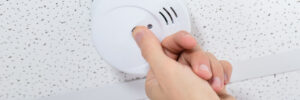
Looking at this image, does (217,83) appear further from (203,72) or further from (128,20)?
(128,20)

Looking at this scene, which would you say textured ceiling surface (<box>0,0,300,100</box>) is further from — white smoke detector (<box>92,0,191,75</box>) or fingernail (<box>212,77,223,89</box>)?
fingernail (<box>212,77,223,89</box>)

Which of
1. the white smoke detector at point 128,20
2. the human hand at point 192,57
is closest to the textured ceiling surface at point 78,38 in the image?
the white smoke detector at point 128,20

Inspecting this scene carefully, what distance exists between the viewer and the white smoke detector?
17.1 inches

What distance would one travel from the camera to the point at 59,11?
0.47 metres

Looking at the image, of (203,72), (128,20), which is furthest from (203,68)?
(128,20)

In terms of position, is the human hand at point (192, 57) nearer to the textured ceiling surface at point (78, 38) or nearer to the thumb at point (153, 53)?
the thumb at point (153, 53)

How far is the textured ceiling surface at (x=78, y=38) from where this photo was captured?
469 millimetres

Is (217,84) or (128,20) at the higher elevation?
(128,20)

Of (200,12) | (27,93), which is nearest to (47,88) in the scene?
(27,93)

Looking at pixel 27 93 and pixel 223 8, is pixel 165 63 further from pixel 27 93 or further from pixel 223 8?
pixel 27 93

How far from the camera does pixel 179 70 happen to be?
262 millimetres

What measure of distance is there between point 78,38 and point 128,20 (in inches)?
4.5

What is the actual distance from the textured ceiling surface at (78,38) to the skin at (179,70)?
184 mm

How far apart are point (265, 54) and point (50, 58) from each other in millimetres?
423
